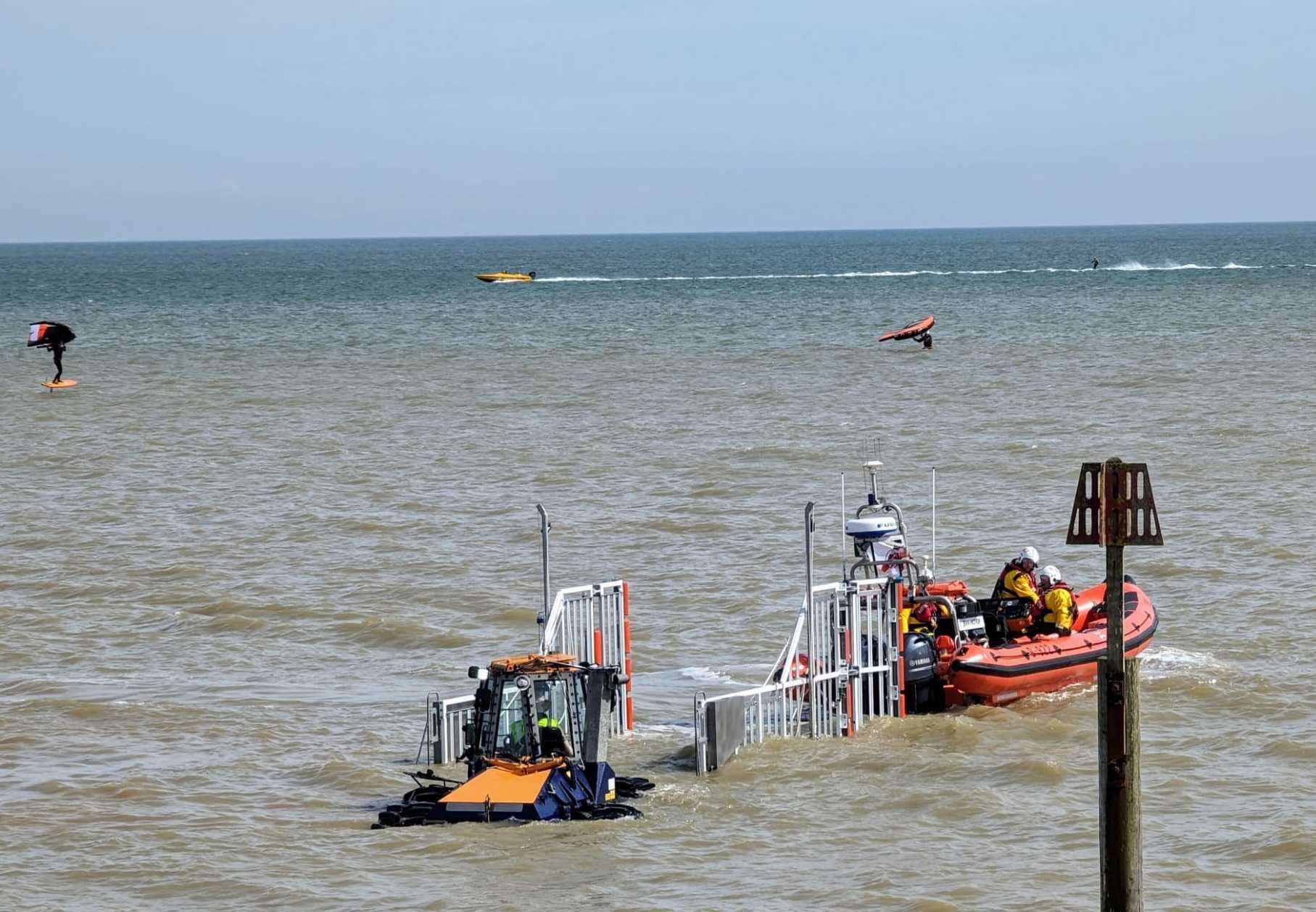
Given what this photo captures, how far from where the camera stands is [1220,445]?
1329 inches

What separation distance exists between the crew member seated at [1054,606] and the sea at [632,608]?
85cm

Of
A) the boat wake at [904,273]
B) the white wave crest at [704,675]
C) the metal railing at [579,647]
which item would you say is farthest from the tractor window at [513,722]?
the boat wake at [904,273]

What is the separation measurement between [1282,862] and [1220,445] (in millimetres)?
20913

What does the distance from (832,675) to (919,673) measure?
4.18ft

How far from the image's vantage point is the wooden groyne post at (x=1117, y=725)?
10.5 metres

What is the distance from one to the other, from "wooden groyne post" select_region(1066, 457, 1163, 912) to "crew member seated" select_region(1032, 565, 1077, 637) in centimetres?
777

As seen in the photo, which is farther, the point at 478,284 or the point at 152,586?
the point at 478,284

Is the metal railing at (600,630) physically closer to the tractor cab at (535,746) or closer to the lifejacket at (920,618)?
the tractor cab at (535,746)

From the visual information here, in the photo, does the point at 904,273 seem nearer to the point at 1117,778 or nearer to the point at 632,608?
the point at 632,608

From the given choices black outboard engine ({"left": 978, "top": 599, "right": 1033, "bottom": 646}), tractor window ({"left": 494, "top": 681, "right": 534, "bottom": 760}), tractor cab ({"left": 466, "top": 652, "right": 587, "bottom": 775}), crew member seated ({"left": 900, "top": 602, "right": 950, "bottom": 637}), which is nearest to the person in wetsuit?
black outboard engine ({"left": 978, "top": 599, "right": 1033, "bottom": 646})

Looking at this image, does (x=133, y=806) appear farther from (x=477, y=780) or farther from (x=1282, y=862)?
(x=1282, y=862)

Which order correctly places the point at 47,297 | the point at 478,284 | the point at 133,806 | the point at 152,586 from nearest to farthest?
the point at 133,806, the point at 152,586, the point at 47,297, the point at 478,284

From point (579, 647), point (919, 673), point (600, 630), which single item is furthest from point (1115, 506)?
point (919, 673)

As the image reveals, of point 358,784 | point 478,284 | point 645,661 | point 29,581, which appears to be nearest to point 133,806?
point 358,784
